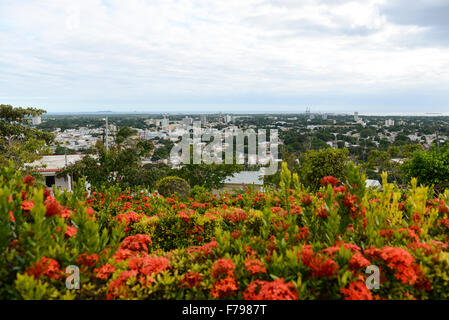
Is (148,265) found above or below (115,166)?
above

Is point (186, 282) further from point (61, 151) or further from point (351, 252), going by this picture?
point (61, 151)

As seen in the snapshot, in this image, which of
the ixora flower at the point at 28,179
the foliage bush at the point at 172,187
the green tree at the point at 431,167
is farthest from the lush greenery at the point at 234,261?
the green tree at the point at 431,167

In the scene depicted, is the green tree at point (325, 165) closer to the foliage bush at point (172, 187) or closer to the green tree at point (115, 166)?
the foliage bush at point (172, 187)

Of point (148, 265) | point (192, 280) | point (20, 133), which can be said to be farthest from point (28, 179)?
point (20, 133)

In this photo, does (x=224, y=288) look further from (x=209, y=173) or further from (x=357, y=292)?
(x=209, y=173)
